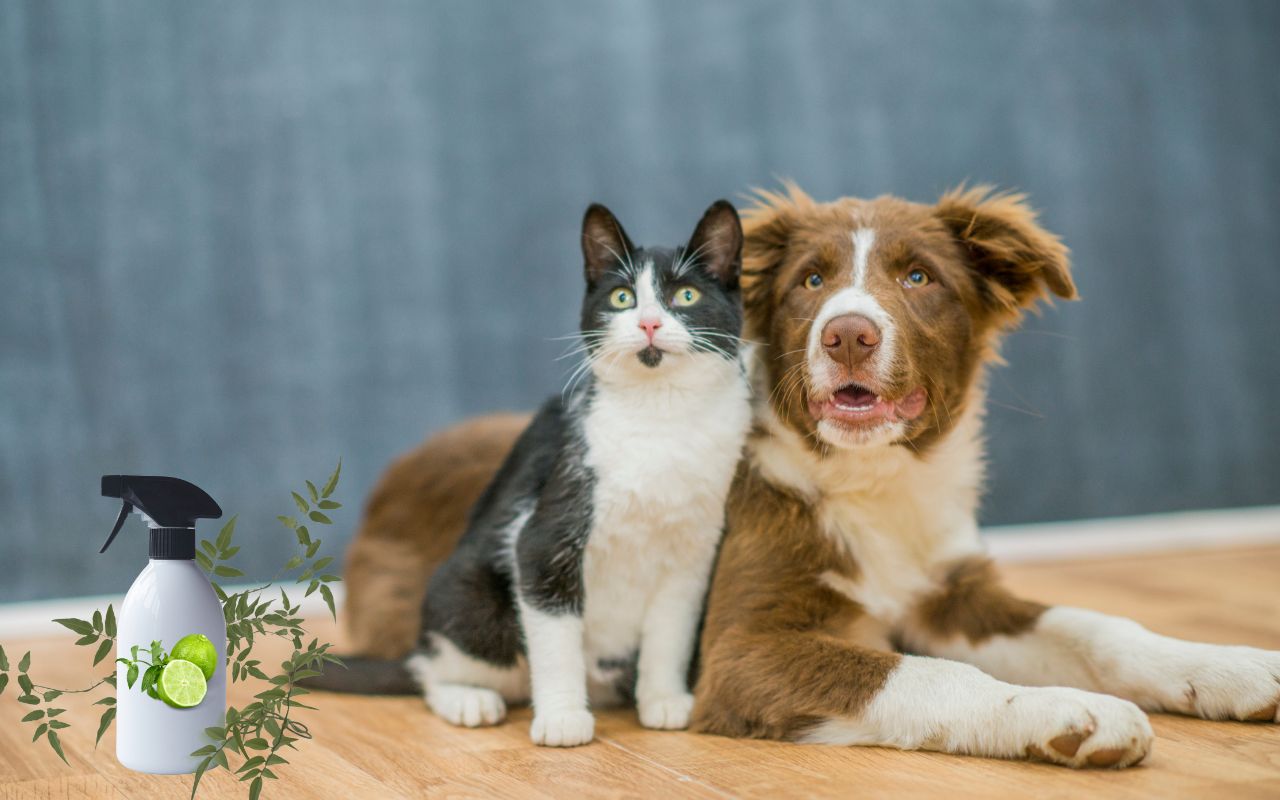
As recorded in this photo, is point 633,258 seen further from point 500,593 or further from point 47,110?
point 47,110

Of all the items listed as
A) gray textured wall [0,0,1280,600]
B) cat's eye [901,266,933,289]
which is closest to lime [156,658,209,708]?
cat's eye [901,266,933,289]

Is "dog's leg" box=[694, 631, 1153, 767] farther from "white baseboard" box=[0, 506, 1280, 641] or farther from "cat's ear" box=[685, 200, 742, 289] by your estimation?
"white baseboard" box=[0, 506, 1280, 641]

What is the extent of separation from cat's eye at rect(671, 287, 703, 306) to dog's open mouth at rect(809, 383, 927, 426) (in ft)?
0.71

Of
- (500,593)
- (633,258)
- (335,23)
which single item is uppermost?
(335,23)

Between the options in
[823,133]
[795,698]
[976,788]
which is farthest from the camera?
[823,133]

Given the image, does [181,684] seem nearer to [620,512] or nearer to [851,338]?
[620,512]

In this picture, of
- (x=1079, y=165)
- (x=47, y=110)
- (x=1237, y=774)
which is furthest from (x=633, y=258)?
(x=1079, y=165)

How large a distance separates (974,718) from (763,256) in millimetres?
759

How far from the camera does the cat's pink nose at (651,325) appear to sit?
1589 mm

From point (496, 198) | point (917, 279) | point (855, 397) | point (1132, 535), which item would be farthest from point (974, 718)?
point (1132, 535)

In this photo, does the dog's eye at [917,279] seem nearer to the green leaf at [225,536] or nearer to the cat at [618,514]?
the cat at [618,514]

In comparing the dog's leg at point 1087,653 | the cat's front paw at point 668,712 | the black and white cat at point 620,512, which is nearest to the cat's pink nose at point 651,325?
the black and white cat at point 620,512

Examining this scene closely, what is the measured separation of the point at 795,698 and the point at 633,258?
2.07 feet

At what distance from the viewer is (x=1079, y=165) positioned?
12.6ft
